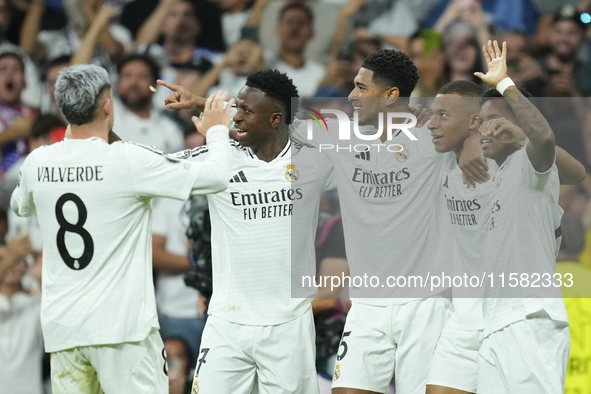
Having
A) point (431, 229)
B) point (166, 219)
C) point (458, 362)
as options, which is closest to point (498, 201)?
point (431, 229)

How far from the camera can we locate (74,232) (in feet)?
14.6

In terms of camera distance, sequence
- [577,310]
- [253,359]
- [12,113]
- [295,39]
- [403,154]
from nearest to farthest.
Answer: [253,359] → [403,154] → [577,310] → [12,113] → [295,39]

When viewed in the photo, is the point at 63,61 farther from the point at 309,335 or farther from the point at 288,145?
the point at 309,335

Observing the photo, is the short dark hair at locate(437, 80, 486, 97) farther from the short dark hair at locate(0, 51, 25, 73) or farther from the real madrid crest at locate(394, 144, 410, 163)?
the short dark hair at locate(0, 51, 25, 73)

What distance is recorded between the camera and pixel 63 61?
8.23 metres

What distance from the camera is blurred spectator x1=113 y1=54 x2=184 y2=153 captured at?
8.04m

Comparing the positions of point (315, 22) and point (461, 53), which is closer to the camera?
point (461, 53)

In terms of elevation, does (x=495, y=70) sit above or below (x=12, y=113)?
below

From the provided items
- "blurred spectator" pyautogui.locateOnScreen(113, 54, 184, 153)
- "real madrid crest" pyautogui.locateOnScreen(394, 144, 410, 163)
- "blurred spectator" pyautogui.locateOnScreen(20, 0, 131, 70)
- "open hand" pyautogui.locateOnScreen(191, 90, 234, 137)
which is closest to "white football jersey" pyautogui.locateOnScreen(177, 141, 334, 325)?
"open hand" pyautogui.locateOnScreen(191, 90, 234, 137)

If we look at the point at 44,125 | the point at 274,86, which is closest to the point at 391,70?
the point at 274,86

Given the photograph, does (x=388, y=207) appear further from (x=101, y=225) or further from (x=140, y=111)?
(x=140, y=111)

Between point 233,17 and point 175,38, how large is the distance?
671 millimetres

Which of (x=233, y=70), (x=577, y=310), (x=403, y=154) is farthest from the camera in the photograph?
(x=233, y=70)

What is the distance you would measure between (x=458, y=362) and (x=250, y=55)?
4372mm
